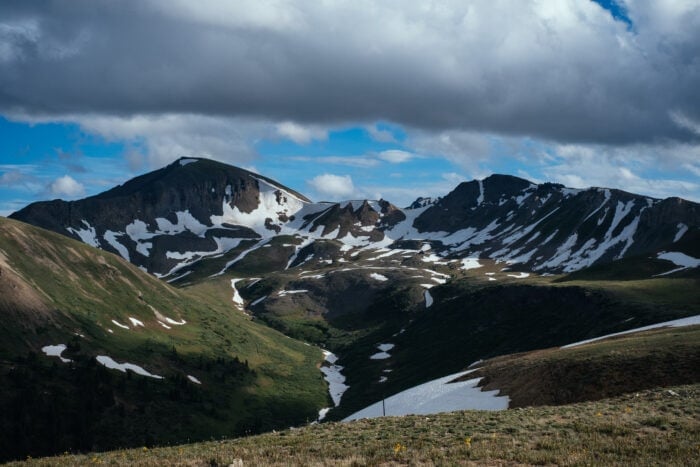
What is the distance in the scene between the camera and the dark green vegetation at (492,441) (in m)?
22.2

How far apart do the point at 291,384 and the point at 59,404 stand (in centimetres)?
6161

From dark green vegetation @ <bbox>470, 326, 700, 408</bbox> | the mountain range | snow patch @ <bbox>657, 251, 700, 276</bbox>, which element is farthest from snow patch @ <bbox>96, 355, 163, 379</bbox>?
snow patch @ <bbox>657, 251, 700, 276</bbox>

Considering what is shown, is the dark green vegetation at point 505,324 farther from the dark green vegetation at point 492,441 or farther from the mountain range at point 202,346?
the dark green vegetation at point 492,441

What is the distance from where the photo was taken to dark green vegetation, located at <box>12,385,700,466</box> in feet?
72.7

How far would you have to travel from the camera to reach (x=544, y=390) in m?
49.2

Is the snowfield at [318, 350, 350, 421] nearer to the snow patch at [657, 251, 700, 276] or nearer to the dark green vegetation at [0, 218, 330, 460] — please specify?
the dark green vegetation at [0, 218, 330, 460]

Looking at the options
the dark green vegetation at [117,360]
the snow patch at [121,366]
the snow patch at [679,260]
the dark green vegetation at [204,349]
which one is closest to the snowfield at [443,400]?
the dark green vegetation at [204,349]

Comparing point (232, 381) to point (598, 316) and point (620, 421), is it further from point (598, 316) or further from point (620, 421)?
point (620, 421)

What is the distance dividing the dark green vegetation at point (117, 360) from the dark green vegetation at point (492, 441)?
6805cm

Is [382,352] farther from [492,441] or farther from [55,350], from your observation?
[492,441]

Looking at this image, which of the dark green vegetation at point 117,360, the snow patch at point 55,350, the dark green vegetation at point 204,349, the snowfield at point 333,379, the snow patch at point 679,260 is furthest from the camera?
the snow patch at point 679,260

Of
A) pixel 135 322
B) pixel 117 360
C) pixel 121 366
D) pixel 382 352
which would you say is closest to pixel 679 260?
pixel 382 352

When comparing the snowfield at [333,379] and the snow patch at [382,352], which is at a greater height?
the snow patch at [382,352]

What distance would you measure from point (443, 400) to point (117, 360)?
79.9m
